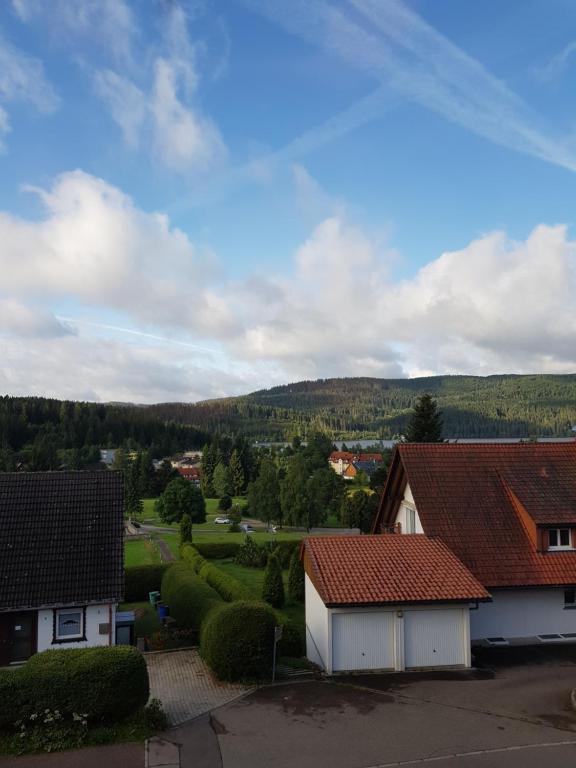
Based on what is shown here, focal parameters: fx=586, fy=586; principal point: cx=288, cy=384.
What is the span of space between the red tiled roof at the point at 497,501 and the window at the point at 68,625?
12.4 m

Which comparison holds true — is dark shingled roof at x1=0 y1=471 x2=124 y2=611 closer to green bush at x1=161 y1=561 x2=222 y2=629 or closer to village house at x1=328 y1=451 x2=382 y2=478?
green bush at x1=161 y1=561 x2=222 y2=629

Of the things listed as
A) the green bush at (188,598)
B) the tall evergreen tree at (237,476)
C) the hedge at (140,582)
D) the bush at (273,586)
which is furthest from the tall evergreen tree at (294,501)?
the tall evergreen tree at (237,476)

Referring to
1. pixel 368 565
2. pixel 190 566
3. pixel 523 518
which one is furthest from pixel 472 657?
pixel 190 566

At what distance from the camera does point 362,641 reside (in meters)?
17.2

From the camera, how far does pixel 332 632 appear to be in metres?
17.1

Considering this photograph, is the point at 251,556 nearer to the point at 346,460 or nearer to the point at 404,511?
the point at 404,511

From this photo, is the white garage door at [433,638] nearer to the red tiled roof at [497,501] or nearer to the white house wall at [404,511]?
the red tiled roof at [497,501]

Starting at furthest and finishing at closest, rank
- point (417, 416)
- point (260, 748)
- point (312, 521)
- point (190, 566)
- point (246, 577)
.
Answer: point (312, 521) → point (417, 416) → point (246, 577) → point (190, 566) → point (260, 748)

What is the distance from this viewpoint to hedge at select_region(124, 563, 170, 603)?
105ft

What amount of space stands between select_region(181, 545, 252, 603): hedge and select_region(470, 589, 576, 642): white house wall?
9.51 m

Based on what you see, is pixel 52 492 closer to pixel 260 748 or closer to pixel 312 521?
pixel 260 748

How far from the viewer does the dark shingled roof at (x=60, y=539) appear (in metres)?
18.8

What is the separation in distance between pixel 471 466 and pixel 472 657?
791 cm

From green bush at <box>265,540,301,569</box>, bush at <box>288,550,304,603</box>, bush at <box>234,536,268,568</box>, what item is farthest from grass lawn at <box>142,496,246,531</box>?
bush at <box>288,550,304,603</box>
